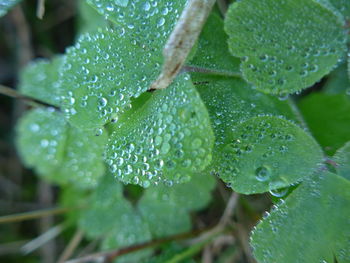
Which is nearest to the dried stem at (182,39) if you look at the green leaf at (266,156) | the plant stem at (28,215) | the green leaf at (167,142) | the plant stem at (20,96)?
the green leaf at (167,142)

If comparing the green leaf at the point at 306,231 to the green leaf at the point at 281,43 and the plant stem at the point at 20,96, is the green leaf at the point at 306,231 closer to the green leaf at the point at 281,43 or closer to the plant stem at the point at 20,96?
the green leaf at the point at 281,43

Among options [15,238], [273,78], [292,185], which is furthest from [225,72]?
[15,238]

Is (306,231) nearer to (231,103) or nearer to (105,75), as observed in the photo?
(231,103)

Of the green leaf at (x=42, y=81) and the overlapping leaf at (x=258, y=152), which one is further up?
the green leaf at (x=42, y=81)

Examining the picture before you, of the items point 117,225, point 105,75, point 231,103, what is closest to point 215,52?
point 231,103

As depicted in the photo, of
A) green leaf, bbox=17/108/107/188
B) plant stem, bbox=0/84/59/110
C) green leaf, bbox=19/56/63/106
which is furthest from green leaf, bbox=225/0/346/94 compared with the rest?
plant stem, bbox=0/84/59/110

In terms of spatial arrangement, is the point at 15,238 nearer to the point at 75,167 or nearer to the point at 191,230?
the point at 75,167

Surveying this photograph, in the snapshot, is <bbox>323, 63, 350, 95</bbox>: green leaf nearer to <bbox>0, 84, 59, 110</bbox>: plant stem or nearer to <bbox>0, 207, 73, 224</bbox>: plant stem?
<bbox>0, 84, 59, 110</bbox>: plant stem
